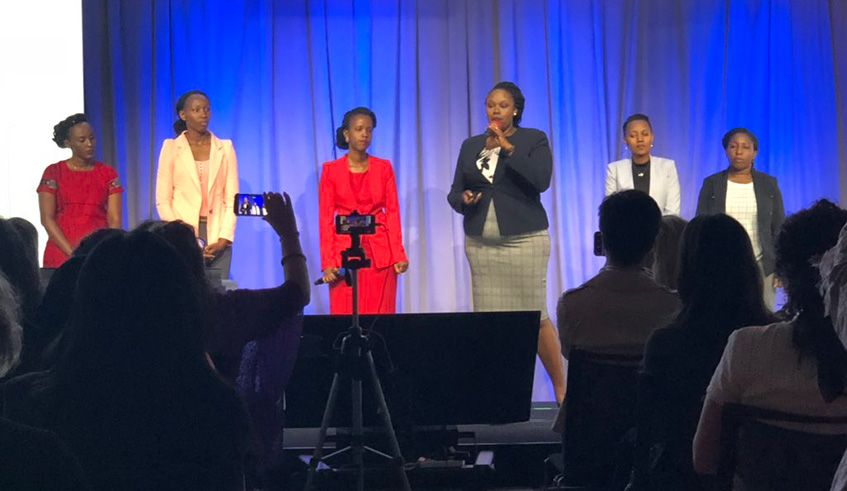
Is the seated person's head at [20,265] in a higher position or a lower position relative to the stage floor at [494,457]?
higher

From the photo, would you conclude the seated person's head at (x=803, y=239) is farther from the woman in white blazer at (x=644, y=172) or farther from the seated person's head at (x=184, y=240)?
the woman in white blazer at (x=644, y=172)

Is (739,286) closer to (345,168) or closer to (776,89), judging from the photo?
(345,168)

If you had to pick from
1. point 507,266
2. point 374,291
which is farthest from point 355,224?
point 374,291

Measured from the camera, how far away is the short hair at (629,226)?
2980 millimetres

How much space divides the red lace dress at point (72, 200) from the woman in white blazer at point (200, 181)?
35 cm

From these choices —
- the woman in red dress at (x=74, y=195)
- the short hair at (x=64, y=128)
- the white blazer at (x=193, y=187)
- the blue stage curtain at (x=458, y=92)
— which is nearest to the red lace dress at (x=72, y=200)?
the woman in red dress at (x=74, y=195)

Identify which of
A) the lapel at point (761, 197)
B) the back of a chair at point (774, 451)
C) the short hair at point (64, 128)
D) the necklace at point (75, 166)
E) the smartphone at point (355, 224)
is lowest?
the back of a chair at point (774, 451)

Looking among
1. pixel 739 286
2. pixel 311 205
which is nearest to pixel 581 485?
pixel 739 286

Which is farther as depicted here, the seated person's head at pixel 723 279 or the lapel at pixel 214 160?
the lapel at pixel 214 160

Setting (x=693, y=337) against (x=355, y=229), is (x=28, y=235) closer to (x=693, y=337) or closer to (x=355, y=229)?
(x=355, y=229)

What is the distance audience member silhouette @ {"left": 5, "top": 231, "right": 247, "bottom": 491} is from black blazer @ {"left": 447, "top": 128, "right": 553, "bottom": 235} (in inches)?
151

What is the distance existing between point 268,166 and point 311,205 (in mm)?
397

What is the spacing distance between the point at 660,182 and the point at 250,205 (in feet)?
11.5

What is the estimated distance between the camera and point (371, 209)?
5.96 m
